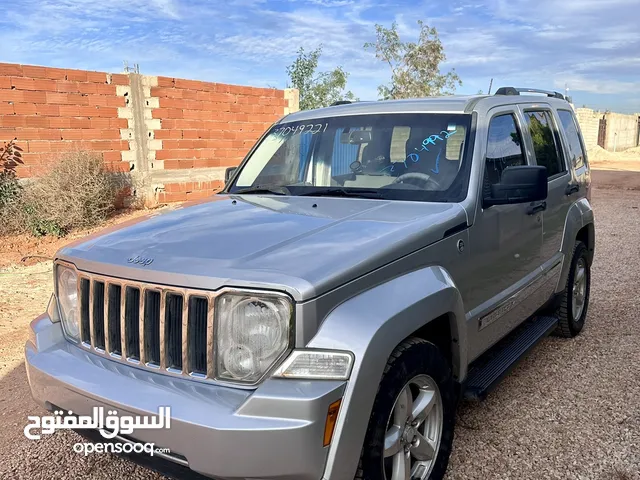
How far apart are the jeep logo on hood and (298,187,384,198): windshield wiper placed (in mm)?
1263

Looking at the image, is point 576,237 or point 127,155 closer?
point 576,237

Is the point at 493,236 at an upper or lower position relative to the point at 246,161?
lower

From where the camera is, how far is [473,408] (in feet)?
11.5

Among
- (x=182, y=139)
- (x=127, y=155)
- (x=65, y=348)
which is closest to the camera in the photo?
(x=65, y=348)

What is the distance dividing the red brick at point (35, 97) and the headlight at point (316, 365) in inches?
340

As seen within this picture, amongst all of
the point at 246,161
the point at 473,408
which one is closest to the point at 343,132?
the point at 246,161

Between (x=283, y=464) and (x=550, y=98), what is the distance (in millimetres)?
3974

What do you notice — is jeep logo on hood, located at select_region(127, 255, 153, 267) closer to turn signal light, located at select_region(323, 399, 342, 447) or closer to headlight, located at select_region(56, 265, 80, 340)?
headlight, located at select_region(56, 265, 80, 340)

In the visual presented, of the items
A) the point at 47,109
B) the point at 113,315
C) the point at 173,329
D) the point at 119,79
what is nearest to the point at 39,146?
the point at 47,109

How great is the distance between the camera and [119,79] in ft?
33.3

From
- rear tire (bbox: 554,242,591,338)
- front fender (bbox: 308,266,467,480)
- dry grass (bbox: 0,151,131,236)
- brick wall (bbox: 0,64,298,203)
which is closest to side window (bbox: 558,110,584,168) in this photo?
rear tire (bbox: 554,242,591,338)

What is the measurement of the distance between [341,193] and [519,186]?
38.5 inches

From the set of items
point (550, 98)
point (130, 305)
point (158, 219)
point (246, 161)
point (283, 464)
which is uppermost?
point (550, 98)

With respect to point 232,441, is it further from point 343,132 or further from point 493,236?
point 343,132
